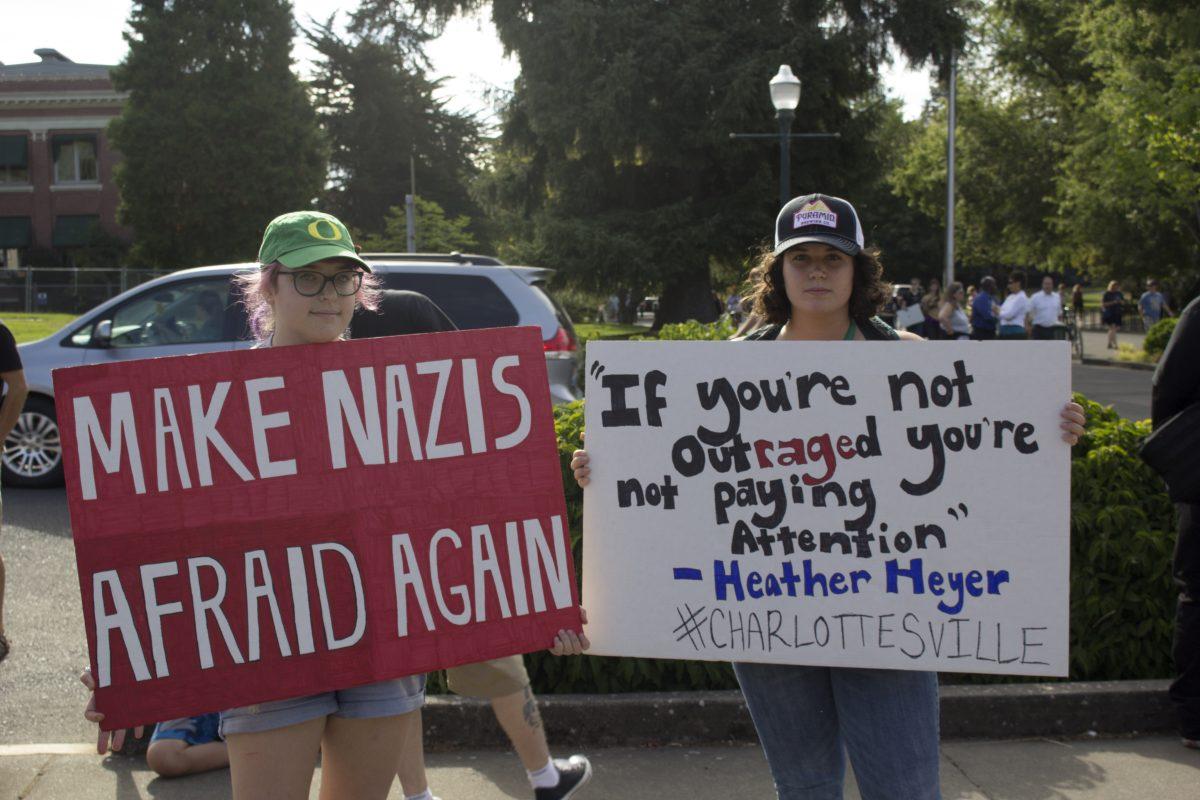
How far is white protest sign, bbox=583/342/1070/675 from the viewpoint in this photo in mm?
2779

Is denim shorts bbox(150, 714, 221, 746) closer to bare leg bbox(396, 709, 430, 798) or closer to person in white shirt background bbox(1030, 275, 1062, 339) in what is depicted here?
bare leg bbox(396, 709, 430, 798)

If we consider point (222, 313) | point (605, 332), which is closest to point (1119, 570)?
point (222, 313)

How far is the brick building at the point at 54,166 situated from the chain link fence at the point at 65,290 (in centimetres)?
1541

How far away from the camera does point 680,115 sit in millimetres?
28188

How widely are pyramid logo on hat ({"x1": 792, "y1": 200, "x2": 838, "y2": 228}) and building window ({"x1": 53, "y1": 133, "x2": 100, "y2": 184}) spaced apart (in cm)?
5693

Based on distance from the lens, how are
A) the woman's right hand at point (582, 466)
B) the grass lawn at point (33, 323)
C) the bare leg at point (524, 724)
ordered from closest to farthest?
1. the woman's right hand at point (582, 466)
2. the bare leg at point (524, 724)
3. the grass lawn at point (33, 323)

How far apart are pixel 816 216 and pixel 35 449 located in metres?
9.11

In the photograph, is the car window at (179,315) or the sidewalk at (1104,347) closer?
the car window at (179,315)

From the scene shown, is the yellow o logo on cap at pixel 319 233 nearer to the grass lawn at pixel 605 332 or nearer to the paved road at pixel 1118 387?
the grass lawn at pixel 605 332

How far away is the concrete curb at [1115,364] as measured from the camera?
2431 centimetres

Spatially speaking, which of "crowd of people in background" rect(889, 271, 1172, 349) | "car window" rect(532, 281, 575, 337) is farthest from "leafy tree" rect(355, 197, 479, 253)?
"car window" rect(532, 281, 575, 337)

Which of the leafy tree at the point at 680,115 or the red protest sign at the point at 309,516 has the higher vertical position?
the leafy tree at the point at 680,115

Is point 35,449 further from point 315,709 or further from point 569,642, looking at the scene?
point 569,642

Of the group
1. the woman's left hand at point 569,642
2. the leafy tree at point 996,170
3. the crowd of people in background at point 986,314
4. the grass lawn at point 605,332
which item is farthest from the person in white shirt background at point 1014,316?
the leafy tree at point 996,170
